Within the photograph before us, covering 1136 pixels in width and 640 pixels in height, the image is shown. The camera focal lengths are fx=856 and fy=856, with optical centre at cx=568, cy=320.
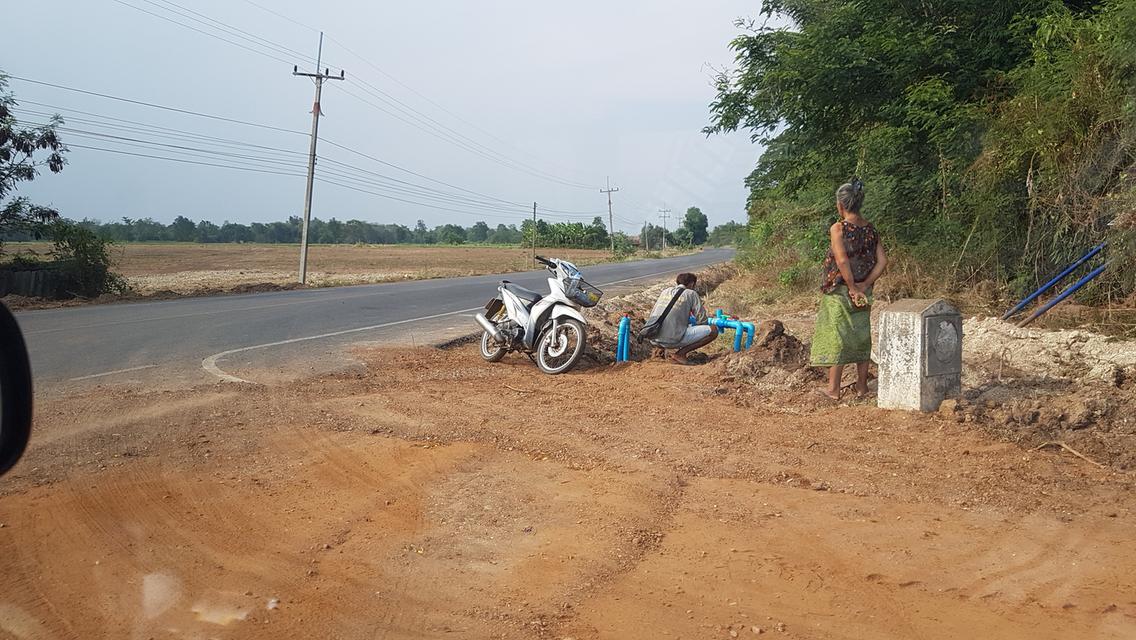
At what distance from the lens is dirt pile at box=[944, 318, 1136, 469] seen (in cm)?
608

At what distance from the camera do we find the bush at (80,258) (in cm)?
2075

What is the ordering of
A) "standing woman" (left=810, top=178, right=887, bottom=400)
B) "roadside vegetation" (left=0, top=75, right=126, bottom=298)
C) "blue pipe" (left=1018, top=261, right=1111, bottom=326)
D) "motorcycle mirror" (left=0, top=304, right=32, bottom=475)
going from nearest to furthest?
"motorcycle mirror" (left=0, top=304, right=32, bottom=475)
"standing woman" (left=810, top=178, right=887, bottom=400)
"blue pipe" (left=1018, top=261, right=1111, bottom=326)
"roadside vegetation" (left=0, top=75, right=126, bottom=298)

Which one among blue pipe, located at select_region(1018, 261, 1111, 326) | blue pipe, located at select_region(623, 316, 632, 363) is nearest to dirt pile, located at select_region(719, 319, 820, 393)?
blue pipe, located at select_region(623, 316, 632, 363)

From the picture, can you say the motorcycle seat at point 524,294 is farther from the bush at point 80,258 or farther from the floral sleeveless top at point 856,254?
the bush at point 80,258

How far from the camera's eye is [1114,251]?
8945 mm

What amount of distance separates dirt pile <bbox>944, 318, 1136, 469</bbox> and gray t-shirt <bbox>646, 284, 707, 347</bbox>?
2725 millimetres

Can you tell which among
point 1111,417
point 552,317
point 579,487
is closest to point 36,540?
point 579,487

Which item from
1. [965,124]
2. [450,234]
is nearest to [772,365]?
[965,124]

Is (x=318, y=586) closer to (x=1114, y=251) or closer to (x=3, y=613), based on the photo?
(x=3, y=613)

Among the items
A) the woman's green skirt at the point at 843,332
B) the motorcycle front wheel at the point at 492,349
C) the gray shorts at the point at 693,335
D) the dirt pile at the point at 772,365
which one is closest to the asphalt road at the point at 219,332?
the motorcycle front wheel at the point at 492,349

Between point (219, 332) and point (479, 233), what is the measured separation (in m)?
135

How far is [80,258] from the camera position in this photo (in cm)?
2086

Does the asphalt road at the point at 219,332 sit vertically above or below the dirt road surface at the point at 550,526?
above

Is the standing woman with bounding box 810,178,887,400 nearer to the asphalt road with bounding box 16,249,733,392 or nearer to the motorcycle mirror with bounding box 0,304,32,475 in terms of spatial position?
the asphalt road with bounding box 16,249,733,392
